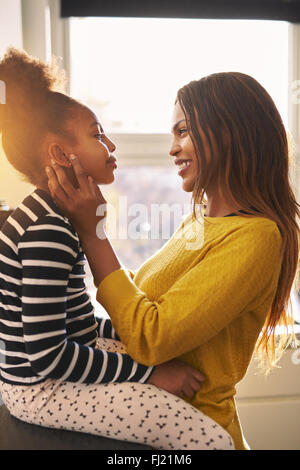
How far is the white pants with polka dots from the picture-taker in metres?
0.81

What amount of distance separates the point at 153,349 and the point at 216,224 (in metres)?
0.32

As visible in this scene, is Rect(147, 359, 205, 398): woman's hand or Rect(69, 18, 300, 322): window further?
Rect(69, 18, 300, 322): window

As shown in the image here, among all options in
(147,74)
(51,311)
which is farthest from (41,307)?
(147,74)

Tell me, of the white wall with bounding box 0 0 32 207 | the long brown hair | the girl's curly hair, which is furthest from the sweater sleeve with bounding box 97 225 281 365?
the white wall with bounding box 0 0 32 207

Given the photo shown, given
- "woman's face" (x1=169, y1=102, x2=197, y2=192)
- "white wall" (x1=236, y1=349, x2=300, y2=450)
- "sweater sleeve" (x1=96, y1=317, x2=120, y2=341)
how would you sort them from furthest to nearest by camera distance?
"white wall" (x1=236, y1=349, x2=300, y2=450) → "sweater sleeve" (x1=96, y1=317, x2=120, y2=341) → "woman's face" (x1=169, y1=102, x2=197, y2=192)

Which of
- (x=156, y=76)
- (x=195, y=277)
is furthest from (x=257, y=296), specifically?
(x=156, y=76)

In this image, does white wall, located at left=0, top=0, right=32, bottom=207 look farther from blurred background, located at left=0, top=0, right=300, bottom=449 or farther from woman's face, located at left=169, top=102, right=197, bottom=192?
woman's face, located at left=169, top=102, right=197, bottom=192

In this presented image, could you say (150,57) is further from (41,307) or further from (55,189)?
(41,307)

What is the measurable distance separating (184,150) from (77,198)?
298mm

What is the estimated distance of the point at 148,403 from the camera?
82cm

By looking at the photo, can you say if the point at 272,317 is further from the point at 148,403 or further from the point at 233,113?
the point at 233,113

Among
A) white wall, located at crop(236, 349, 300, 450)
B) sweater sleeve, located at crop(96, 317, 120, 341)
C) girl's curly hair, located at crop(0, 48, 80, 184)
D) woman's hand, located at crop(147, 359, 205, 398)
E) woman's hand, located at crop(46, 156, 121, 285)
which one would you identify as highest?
girl's curly hair, located at crop(0, 48, 80, 184)

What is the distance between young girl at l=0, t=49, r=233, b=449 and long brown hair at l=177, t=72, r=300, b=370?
24cm

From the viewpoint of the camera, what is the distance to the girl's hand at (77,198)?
865mm
